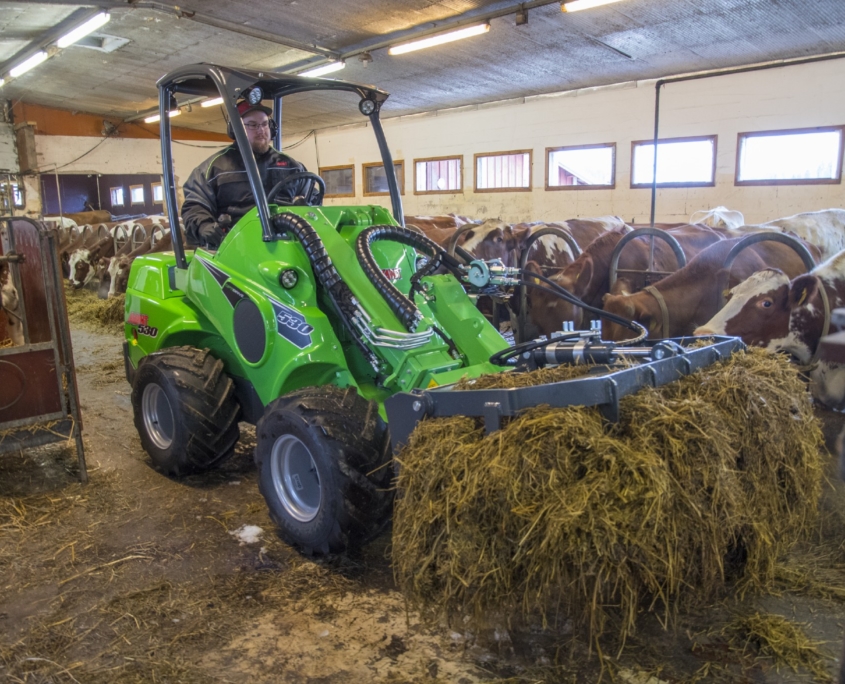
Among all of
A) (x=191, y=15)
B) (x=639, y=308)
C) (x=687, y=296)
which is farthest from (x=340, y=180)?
(x=639, y=308)

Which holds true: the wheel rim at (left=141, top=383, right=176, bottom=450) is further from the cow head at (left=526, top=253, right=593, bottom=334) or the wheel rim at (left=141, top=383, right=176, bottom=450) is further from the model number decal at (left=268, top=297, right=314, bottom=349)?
the cow head at (left=526, top=253, right=593, bottom=334)

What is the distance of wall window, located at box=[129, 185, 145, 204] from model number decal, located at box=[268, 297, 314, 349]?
2258 cm

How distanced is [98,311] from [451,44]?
732 centimetres

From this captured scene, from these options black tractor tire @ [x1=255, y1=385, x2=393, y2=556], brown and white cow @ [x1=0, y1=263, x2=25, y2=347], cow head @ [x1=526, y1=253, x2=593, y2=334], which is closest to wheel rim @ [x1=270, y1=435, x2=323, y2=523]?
black tractor tire @ [x1=255, y1=385, x2=393, y2=556]

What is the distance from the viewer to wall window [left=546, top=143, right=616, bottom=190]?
547 inches

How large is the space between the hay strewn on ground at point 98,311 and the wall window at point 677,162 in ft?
29.7

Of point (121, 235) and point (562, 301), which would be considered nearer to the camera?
point (562, 301)

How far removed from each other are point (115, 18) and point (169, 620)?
11.5 m

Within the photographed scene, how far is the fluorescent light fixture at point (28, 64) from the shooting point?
45.3ft

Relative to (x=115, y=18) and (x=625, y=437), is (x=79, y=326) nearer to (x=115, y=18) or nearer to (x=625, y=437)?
(x=115, y=18)

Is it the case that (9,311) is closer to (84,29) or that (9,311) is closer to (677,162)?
(84,29)

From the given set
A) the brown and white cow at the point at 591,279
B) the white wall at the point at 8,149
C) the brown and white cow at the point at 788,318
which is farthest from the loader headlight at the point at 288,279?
the white wall at the point at 8,149

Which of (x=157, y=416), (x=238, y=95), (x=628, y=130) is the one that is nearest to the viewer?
(x=238, y=95)

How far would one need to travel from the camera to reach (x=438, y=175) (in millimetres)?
17578
